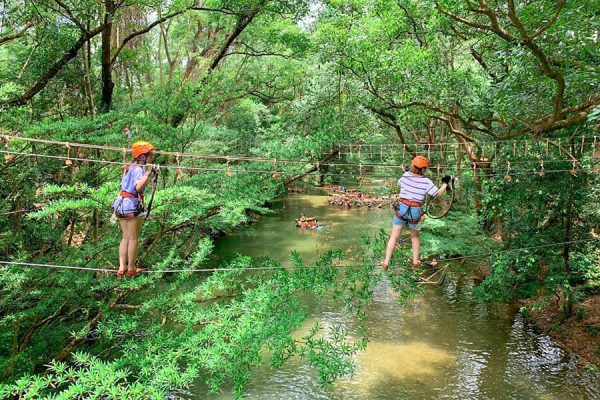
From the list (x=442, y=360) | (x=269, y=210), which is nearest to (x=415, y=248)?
(x=442, y=360)

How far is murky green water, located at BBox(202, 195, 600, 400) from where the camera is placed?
7.66 m

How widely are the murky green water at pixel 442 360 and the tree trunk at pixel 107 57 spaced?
18.8ft

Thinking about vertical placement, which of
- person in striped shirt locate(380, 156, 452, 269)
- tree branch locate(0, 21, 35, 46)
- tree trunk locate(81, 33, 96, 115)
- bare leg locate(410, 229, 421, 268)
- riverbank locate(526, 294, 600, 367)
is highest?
tree branch locate(0, 21, 35, 46)

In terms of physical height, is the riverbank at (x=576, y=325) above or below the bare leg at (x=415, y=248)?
below

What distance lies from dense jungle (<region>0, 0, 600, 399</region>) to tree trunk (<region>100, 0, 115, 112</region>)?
0.06m

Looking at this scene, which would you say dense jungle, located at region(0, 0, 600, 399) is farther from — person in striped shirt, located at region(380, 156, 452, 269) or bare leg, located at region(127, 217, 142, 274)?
person in striped shirt, located at region(380, 156, 452, 269)

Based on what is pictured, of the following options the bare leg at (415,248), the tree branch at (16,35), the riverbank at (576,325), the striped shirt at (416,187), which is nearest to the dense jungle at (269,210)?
the riverbank at (576,325)

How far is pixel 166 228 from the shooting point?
21.7 ft

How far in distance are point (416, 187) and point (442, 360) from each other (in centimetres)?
522

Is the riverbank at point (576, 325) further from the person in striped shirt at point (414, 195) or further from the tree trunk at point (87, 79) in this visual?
the tree trunk at point (87, 79)

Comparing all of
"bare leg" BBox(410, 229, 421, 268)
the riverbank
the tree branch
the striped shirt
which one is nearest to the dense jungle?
the riverbank

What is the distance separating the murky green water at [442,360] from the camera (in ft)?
25.1

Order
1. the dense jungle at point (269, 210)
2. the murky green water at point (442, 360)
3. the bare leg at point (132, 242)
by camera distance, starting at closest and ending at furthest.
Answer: the bare leg at point (132, 242) < the dense jungle at point (269, 210) < the murky green water at point (442, 360)

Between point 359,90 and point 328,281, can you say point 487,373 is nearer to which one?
point 328,281
